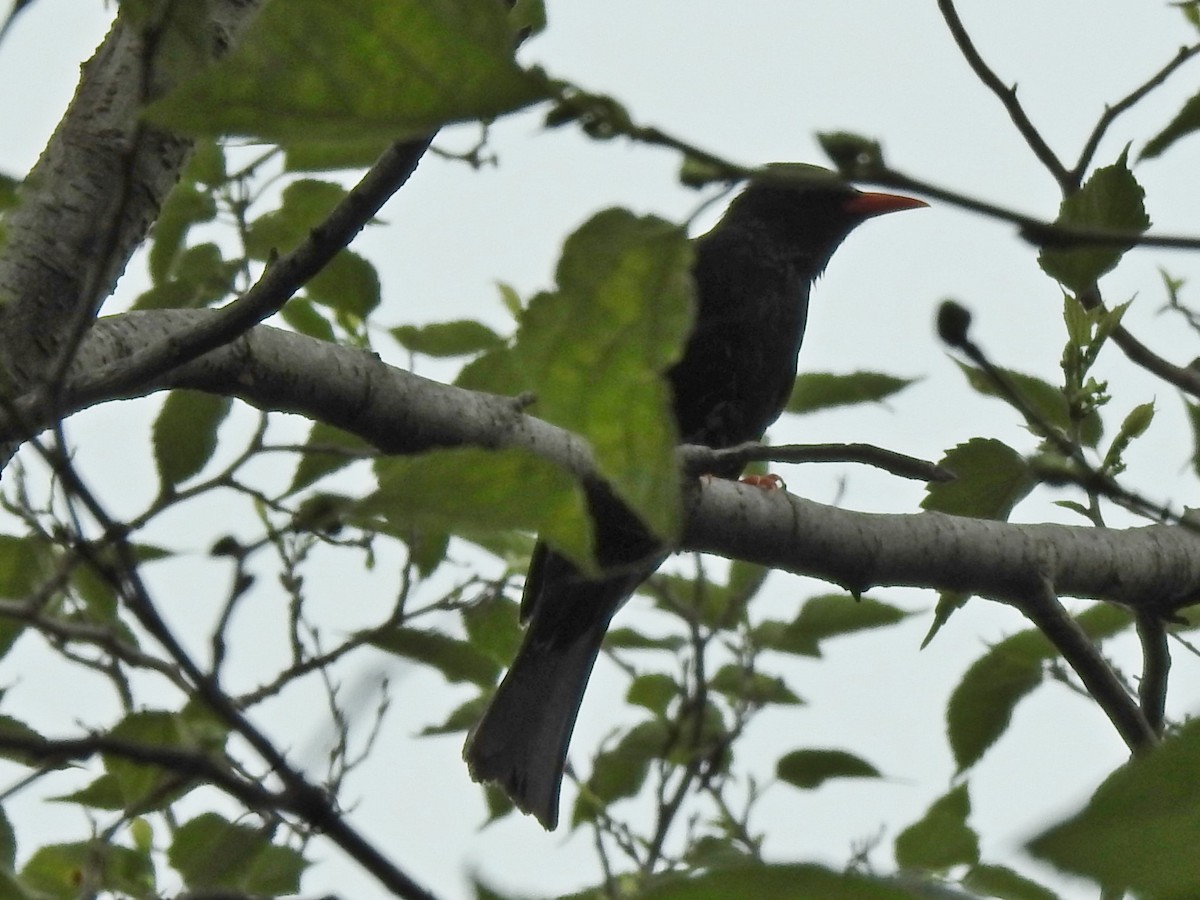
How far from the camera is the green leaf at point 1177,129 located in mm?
1604

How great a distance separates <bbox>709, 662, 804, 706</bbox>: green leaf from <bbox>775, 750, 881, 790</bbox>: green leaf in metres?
0.96

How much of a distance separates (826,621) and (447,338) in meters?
1.45

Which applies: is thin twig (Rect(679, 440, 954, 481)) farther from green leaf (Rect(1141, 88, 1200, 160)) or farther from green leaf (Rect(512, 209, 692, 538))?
green leaf (Rect(512, 209, 692, 538))

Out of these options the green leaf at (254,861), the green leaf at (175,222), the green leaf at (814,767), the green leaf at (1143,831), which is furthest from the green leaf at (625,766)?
the green leaf at (1143,831)

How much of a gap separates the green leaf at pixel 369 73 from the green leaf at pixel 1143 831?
0.48 metres

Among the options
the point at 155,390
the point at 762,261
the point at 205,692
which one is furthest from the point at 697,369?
the point at 205,692

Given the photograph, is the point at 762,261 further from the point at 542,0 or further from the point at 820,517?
the point at 542,0

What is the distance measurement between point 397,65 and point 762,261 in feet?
16.7

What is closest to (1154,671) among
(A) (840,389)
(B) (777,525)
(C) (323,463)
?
(B) (777,525)

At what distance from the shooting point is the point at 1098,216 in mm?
1812

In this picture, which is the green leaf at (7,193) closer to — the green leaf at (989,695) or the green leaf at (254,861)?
the green leaf at (254,861)

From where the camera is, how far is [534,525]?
1.11 meters

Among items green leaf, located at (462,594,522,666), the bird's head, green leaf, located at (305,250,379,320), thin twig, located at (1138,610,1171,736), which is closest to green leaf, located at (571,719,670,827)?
green leaf, located at (462,594,522,666)

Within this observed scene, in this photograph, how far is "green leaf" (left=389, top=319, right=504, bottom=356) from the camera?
3443 millimetres
